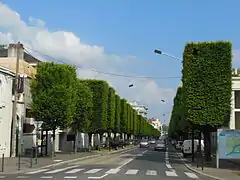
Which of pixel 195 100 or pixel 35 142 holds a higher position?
pixel 195 100

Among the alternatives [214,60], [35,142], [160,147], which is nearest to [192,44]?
[214,60]

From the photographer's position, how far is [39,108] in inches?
1590

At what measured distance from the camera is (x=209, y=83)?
3538cm

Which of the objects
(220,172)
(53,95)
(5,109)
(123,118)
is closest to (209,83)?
(220,172)

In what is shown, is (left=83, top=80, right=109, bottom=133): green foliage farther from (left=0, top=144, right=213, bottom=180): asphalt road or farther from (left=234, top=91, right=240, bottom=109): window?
(left=0, top=144, right=213, bottom=180): asphalt road

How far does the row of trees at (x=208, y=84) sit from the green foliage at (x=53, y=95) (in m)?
11.6

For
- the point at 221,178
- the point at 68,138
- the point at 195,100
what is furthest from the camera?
the point at 68,138

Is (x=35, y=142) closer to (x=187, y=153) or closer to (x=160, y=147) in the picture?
(x=187, y=153)

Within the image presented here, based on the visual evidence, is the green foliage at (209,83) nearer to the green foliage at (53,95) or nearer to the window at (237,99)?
the green foliage at (53,95)

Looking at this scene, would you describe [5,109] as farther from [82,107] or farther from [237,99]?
[237,99]

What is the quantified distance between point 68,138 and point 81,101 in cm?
1588

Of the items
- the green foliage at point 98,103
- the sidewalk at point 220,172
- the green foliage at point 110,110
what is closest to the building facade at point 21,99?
the green foliage at point 98,103

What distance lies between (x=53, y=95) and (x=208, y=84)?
14431mm

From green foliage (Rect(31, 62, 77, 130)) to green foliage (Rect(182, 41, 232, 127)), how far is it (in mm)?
11593
